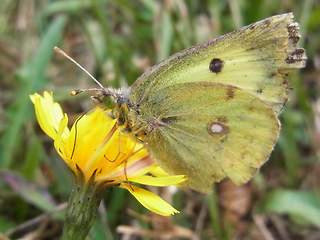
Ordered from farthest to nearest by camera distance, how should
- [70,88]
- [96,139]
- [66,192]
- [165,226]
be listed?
[70,88] < [66,192] < [165,226] < [96,139]

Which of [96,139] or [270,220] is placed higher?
[96,139]

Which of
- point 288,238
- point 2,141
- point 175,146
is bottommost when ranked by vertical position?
point 288,238

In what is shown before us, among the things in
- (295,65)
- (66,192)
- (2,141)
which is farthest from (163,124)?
(2,141)

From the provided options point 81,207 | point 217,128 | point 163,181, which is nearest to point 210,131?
point 217,128

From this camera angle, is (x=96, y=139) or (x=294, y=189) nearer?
(x=96, y=139)

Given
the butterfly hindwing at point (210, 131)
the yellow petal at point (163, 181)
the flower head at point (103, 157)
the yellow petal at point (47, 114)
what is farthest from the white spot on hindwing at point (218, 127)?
the yellow petal at point (47, 114)

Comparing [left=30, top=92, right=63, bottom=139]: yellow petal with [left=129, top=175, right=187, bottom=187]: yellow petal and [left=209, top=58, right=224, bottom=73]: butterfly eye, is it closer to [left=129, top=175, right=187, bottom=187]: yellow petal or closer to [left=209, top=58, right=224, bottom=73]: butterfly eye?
[left=129, top=175, right=187, bottom=187]: yellow petal

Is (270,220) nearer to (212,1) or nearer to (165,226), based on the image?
(165,226)

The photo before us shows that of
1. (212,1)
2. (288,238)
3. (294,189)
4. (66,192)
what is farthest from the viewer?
(212,1)
